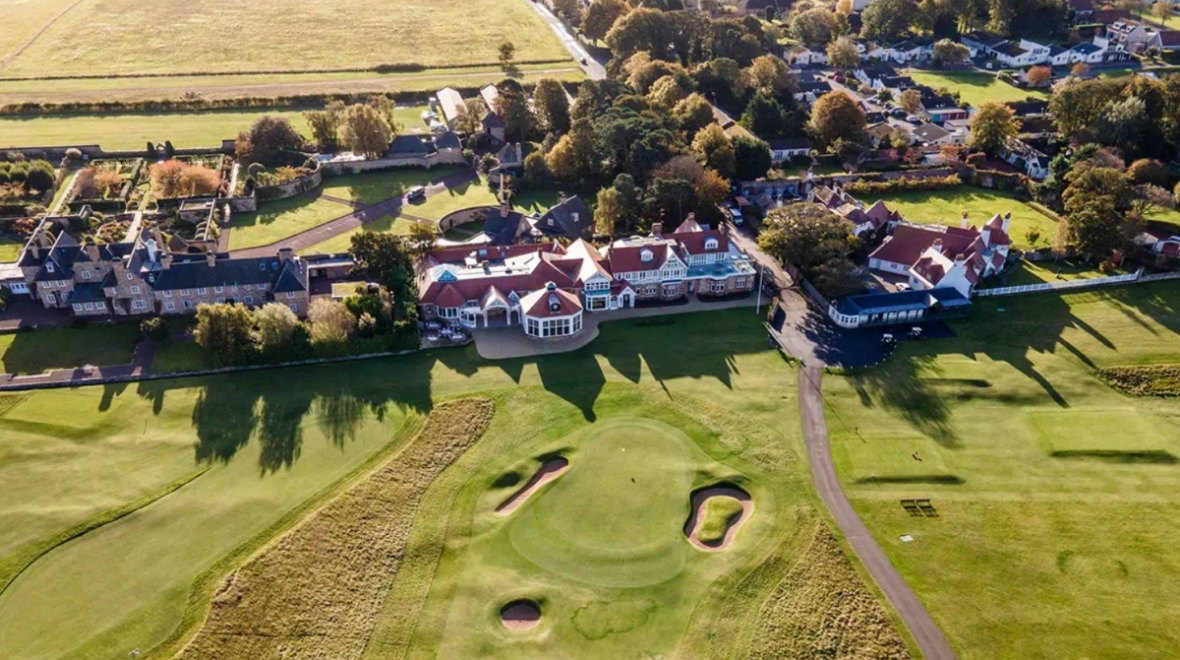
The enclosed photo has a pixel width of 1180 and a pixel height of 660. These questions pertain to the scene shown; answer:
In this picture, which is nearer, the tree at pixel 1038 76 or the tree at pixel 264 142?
the tree at pixel 264 142

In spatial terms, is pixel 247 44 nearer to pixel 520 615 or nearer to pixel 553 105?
pixel 553 105

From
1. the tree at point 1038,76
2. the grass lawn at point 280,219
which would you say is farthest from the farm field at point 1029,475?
the tree at point 1038,76

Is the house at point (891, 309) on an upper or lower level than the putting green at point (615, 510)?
upper

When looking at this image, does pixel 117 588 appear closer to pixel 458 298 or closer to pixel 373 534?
pixel 373 534

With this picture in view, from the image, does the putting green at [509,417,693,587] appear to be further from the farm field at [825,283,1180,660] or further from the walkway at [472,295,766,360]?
the farm field at [825,283,1180,660]

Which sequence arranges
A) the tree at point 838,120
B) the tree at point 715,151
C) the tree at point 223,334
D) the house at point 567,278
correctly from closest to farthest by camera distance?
the tree at point 223,334
the house at point 567,278
the tree at point 715,151
the tree at point 838,120

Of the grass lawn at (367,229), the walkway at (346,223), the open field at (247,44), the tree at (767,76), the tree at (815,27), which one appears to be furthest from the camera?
the tree at (815,27)

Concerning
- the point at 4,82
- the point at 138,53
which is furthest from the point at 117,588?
the point at 138,53

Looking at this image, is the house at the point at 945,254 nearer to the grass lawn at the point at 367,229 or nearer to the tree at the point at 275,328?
the grass lawn at the point at 367,229
